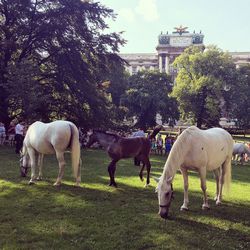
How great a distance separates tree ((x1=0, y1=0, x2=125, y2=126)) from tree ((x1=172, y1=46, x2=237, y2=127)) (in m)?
33.6

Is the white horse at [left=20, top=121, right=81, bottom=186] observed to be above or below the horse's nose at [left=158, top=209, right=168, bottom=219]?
above

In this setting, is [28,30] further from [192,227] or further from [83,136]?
[192,227]

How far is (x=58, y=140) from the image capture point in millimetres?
11570

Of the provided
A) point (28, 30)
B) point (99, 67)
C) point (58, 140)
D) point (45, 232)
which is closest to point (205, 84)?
point (99, 67)

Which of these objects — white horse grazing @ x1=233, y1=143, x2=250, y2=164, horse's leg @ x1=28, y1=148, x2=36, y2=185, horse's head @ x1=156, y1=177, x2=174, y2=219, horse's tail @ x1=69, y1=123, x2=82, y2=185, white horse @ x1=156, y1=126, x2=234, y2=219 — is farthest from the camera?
white horse grazing @ x1=233, y1=143, x2=250, y2=164

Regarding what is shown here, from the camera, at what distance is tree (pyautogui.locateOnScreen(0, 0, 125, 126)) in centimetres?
2702

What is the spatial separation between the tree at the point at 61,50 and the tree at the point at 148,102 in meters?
30.5

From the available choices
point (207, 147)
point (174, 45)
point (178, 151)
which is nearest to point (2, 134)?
point (207, 147)

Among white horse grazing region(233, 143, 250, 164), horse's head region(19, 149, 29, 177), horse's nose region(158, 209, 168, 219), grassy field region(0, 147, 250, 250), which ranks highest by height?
horse's head region(19, 149, 29, 177)

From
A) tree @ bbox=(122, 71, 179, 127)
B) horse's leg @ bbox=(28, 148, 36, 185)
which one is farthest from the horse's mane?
tree @ bbox=(122, 71, 179, 127)

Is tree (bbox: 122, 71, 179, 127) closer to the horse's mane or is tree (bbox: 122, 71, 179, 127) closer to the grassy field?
the grassy field

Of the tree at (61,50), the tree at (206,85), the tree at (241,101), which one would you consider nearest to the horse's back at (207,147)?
the tree at (61,50)

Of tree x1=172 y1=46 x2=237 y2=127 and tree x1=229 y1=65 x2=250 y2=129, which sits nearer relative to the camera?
tree x1=172 y1=46 x2=237 y2=127

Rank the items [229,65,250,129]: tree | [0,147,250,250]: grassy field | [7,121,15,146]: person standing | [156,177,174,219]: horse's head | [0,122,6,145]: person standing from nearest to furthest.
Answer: [0,147,250,250]: grassy field < [156,177,174,219]: horse's head < [0,122,6,145]: person standing < [7,121,15,146]: person standing < [229,65,250,129]: tree
